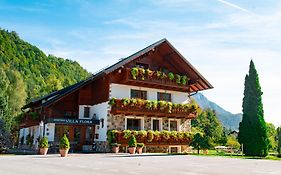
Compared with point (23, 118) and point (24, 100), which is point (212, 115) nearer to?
point (24, 100)

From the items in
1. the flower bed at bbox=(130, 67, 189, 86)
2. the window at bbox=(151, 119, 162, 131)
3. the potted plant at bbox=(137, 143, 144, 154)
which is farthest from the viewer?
the window at bbox=(151, 119, 162, 131)

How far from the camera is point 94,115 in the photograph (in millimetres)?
28438

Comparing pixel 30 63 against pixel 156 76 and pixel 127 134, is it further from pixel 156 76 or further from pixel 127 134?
pixel 127 134

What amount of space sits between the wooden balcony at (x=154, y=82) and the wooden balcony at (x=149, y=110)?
1789 mm

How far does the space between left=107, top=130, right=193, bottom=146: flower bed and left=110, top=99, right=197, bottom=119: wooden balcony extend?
1.49 m

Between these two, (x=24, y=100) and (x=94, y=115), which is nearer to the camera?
(x=94, y=115)

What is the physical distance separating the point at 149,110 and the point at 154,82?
2.54 metres

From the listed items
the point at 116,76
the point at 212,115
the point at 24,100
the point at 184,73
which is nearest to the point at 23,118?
the point at 116,76

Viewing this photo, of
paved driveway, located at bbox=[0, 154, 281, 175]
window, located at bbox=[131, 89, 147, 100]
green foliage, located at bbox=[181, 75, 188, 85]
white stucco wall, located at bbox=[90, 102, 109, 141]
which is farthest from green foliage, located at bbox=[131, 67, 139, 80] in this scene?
paved driveway, located at bbox=[0, 154, 281, 175]

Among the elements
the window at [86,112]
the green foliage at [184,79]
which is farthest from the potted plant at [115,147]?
the green foliage at [184,79]

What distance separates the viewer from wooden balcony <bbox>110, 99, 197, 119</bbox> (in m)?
26.2

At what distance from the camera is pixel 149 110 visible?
89.9 ft

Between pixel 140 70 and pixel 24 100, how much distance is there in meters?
31.4

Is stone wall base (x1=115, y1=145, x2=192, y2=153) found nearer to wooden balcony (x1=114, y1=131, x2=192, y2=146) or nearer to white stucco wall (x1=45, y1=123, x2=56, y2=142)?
wooden balcony (x1=114, y1=131, x2=192, y2=146)
